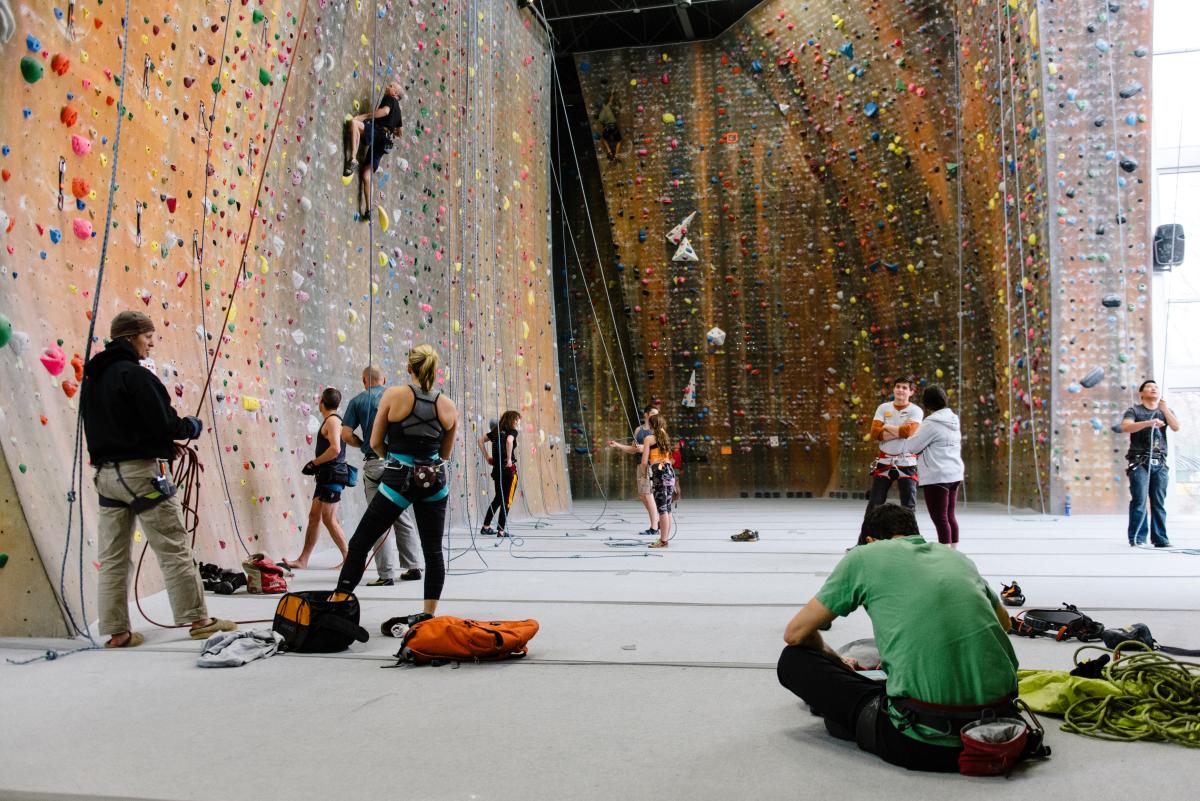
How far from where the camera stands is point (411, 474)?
3.69 meters

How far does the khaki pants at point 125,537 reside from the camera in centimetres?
343

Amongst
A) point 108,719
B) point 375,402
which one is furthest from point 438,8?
point 108,719

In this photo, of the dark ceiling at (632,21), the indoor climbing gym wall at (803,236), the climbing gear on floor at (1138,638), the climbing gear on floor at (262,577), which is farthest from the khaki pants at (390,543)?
the dark ceiling at (632,21)

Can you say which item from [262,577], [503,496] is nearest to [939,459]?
[262,577]

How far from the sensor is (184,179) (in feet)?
17.5

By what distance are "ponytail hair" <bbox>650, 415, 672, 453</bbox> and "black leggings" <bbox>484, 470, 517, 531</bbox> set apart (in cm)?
158

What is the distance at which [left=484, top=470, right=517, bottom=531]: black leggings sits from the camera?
26.9 ft

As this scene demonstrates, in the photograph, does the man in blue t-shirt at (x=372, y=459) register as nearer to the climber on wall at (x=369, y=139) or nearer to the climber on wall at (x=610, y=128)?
the climber on wall at (x=369, y=139)

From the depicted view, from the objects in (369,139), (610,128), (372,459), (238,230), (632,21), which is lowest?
(372,459)

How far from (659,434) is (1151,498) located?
3.43 metres

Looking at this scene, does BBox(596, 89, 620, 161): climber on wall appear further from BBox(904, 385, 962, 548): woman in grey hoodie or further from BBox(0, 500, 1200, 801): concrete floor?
BBox(0, 500, 1200, 801): concrete floor

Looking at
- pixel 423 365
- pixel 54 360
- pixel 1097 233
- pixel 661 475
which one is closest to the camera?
pixel 423 365

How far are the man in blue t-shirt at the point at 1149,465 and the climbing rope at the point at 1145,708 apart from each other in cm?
431

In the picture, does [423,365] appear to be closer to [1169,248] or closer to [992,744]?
[992,744]
